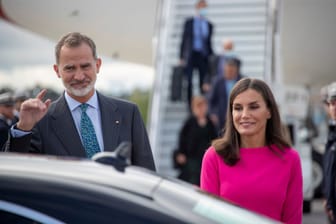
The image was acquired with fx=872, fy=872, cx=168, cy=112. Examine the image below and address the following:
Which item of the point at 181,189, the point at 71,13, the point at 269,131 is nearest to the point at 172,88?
the point at 71,13

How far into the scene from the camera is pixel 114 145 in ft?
13.4

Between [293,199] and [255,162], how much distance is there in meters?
0.24

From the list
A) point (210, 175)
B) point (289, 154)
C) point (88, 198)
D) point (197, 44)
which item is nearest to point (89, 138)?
point (210, 175)

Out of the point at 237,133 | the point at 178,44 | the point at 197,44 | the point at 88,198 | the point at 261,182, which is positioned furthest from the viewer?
the point at 178,44

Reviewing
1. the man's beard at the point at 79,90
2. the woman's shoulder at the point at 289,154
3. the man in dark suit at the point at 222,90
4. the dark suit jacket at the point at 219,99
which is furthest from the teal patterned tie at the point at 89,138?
the dark suit jacket at the point at 219,99

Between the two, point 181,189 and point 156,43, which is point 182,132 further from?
point 181,189

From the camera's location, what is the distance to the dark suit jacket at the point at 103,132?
3.99 metres

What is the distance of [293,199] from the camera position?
4.01 metres

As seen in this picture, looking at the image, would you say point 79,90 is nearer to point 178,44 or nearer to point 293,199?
point 293,199

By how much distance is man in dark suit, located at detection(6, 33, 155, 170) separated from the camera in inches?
158

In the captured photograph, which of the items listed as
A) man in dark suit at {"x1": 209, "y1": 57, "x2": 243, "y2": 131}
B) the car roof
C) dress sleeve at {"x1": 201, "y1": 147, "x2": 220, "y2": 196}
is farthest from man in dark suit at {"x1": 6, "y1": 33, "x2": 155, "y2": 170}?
man in dark suit at {"x1": 209, "y1": 57, "x2": 243, "y2": 131}

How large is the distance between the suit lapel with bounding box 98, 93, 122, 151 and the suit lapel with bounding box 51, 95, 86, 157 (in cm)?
13

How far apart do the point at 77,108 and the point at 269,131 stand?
3.09 feet

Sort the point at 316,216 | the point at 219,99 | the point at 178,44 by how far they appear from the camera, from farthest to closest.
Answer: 1. the point at 178,44
2. the point at 316,216
3. the point at 219,99
